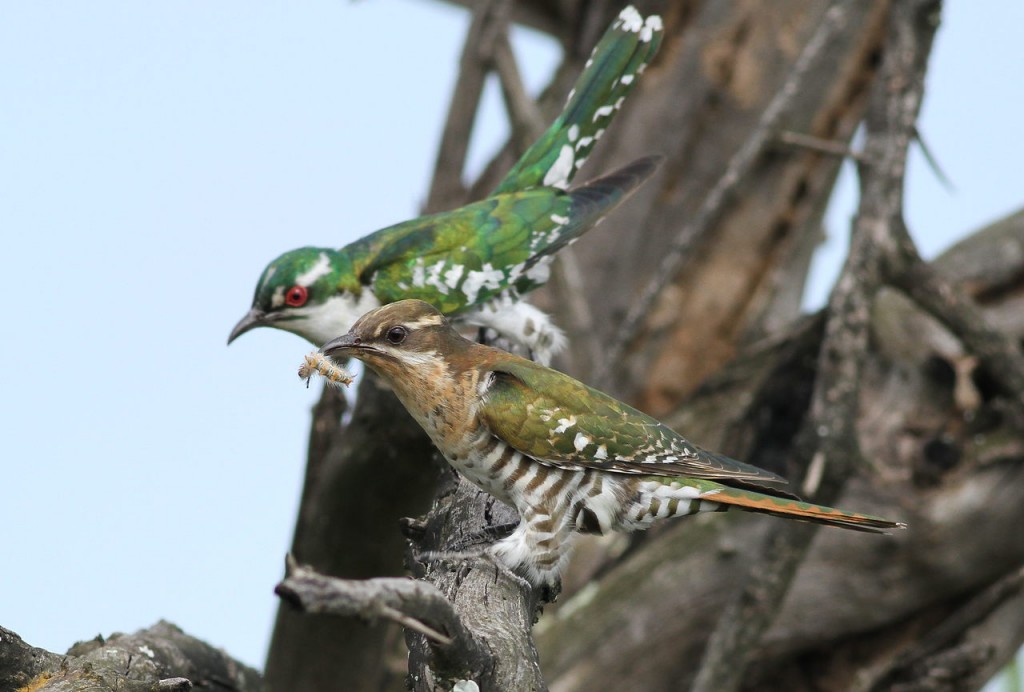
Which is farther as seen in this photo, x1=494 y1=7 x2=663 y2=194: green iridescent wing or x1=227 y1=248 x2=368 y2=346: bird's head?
x1=494 y1=7 x2=663 y2=194: green iridescent wing

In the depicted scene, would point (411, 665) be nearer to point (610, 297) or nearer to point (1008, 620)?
point (1008, 620)

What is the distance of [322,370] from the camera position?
361 cm

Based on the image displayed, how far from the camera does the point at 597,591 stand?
5.83 m

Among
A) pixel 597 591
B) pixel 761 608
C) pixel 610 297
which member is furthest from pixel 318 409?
pixel 610 297

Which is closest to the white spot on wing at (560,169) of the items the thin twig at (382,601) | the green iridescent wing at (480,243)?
the green iridescent wing at (480,243)

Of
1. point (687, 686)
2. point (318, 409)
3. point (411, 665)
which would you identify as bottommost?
point (687, 686)

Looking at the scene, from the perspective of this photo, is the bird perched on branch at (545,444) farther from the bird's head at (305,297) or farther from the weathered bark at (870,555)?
the weathered bark at (870,555)

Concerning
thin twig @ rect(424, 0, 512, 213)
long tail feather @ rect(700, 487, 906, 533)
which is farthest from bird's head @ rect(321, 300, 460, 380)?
thin twig @ rect(424, 0, 512, 213)

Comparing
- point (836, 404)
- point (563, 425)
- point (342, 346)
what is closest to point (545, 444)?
point (563, 425)

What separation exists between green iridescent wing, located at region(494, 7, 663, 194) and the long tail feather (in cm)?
195

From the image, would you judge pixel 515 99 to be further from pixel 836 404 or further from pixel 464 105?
pixel 836 404

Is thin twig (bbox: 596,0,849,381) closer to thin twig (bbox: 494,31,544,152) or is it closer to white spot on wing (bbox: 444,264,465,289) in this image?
thin twig (bbox: 494,31,544,152)

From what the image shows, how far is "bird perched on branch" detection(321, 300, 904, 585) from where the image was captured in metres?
3.52

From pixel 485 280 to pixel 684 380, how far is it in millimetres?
2774
